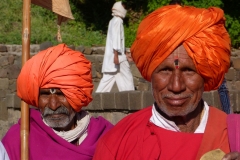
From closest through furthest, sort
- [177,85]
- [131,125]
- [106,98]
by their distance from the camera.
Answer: [177,85], [131,125], [106,98]

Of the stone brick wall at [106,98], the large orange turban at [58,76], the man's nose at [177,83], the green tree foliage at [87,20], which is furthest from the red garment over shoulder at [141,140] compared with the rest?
the green tree foliage at [87,20]

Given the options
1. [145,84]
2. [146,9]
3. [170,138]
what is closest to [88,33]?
[146,9]

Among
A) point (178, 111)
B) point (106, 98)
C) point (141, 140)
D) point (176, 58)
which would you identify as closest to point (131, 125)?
point (141, 140)

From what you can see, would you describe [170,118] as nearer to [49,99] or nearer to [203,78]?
[203,78]

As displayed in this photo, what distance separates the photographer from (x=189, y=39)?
4566 mm

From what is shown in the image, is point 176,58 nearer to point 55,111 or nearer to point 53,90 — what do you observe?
point 55,111

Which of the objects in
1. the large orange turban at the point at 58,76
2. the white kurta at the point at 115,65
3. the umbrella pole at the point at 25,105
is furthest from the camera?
the white kurta at the point at 115,65

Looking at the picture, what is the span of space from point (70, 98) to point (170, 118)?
1270 millimetres

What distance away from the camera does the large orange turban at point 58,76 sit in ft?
18.9

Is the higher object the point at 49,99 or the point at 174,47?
the point at 174,47

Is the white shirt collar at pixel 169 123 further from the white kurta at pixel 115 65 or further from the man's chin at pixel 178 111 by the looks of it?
the white kurta at pixel 115 65

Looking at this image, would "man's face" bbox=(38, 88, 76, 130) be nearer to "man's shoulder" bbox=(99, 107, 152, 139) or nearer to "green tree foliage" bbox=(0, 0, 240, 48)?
"man's shoulder" bbox=(99, 107, 152, 139)

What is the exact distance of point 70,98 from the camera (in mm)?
5746

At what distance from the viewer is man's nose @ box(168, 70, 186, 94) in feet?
14.9
